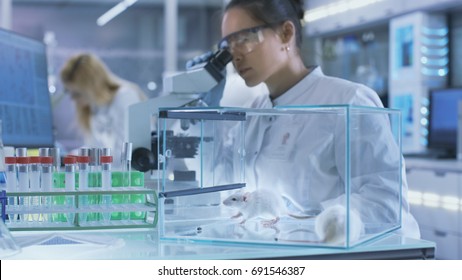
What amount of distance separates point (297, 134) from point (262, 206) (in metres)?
0.36

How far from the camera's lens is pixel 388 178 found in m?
1.53

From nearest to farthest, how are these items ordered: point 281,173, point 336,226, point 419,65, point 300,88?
point 336,226 → point 281,173 → point 300,88 → point 419,65

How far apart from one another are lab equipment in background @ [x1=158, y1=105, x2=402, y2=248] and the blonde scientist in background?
268 cm

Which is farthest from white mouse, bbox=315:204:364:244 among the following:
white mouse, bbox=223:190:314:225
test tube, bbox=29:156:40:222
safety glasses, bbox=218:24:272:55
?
safety glasses, bbox=218:24:272:55

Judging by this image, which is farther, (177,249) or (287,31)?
(287,31)

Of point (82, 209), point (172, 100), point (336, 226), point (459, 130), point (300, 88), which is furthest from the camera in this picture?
point (459, 130)

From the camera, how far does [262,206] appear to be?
1.40 metres

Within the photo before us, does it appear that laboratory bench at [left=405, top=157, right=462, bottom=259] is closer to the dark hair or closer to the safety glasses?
the dark hair

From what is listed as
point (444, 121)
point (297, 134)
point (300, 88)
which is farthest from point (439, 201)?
point (297, 134)

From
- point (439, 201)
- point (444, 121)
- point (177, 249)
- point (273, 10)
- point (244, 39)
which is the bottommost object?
point (439, 201)

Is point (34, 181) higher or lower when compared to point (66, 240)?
higher

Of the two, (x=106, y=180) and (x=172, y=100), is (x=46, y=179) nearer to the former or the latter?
(x=106, y=180)
